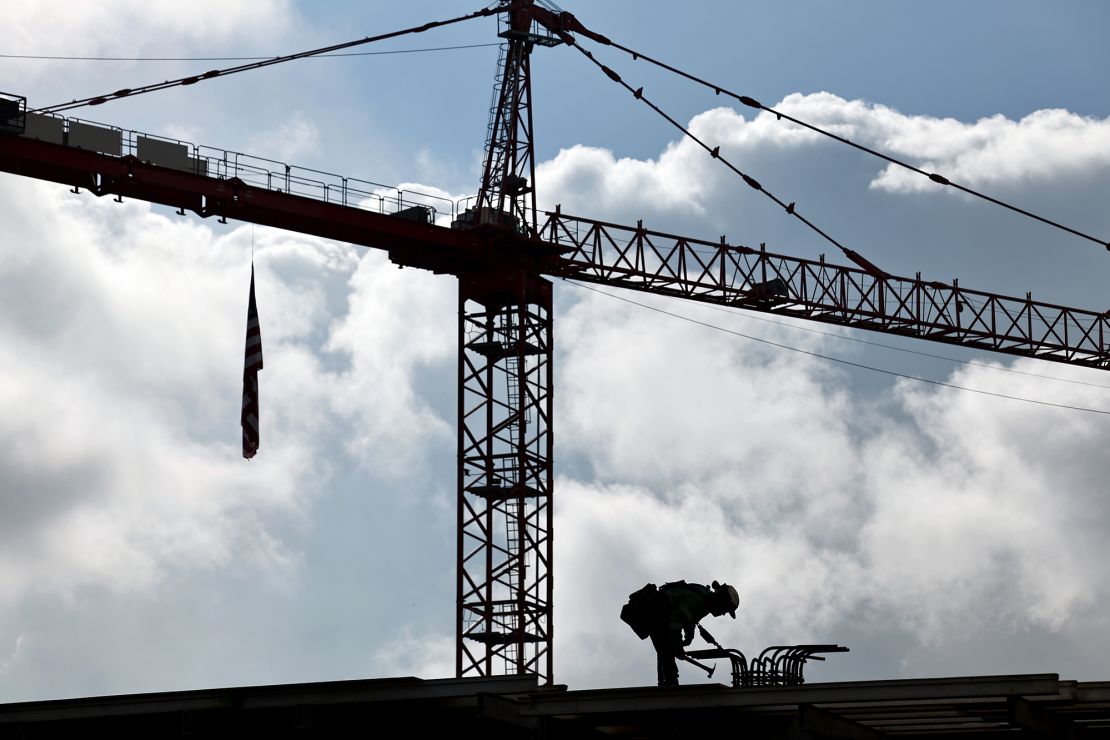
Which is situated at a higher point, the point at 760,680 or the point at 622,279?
the point at 622,279

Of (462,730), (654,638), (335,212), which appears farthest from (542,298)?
(462,730)

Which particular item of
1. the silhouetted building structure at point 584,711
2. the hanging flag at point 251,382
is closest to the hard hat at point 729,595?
the silhouetted building structure at point 584,711

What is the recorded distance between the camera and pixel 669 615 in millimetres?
41188

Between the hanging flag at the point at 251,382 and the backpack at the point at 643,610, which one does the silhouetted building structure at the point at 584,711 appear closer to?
the backpack at the point at 643,610

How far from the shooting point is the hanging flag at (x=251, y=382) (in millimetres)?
58000

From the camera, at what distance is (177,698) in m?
36.1

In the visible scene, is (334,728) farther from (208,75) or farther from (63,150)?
(208,75)

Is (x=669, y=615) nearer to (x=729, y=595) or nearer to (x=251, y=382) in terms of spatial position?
(x=729, y=595)

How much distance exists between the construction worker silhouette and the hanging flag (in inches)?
772

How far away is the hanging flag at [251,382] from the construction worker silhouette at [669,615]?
19610 mm

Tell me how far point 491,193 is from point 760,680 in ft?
141

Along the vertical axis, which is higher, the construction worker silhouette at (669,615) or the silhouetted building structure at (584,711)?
the construction worker silhouette at (669,615)

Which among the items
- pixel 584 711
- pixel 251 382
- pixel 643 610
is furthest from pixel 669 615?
pixel 251 382

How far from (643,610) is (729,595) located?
2.15 meters
